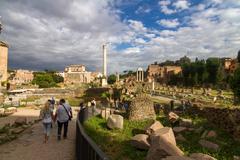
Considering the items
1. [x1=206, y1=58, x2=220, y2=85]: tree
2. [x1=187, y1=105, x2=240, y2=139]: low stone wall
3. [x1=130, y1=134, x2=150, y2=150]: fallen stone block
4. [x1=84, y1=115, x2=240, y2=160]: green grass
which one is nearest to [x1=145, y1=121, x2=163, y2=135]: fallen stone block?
[x1=130, y1=134, x2=150, y2=150]: fallen stone block

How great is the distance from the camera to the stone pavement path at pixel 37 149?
34.8 ft

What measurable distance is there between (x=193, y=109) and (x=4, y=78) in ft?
256

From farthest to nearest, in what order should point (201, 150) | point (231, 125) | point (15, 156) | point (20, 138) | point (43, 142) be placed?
point (231, 125), point (20, 138), point (43, 142), point (201, 150), point (15, 156)

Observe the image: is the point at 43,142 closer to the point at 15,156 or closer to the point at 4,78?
the point at 15,156

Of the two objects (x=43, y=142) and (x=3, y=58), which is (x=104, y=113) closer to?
(x=43, y=142)

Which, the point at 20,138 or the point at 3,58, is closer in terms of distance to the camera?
the point at 20,138

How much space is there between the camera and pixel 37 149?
38.8 ft

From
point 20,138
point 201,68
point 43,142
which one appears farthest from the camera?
point 201,68

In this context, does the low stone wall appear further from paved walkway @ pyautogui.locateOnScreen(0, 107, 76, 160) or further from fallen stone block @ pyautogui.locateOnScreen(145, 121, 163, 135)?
paved walkway @ pyautogui.locateOnScreen(0, 107, 76, 160)

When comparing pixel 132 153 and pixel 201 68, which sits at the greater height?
pixel 201 68

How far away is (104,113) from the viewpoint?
22.1 m

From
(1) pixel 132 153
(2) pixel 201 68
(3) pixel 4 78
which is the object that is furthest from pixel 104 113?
(3) pixel 4 78

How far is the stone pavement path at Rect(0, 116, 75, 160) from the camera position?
10.6m

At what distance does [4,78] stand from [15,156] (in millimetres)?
84722
